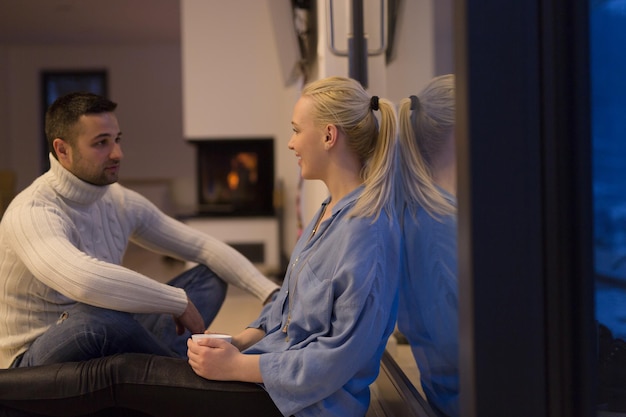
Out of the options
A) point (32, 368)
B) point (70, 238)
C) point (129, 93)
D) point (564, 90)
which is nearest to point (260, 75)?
point (70, 238)

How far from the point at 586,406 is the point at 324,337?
0.55 meters

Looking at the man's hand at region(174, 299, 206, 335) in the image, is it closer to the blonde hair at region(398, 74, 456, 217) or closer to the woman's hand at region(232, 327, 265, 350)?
the woman's hand at region(232, 327, 265, 350)

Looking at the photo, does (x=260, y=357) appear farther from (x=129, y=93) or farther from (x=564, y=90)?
(x=129, y=93)

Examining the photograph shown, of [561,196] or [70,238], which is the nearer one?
[561,196]

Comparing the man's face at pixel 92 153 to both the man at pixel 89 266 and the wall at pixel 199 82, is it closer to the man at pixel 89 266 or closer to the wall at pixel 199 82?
the man at pixel 89 266

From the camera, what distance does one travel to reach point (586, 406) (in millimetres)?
1334

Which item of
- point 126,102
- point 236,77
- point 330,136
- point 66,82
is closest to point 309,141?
point 330,136

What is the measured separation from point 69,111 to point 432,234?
1.14 meters

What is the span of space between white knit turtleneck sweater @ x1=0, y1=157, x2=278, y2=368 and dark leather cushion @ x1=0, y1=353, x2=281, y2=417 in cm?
21

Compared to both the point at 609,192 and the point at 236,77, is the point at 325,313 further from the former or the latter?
the point at 236,77

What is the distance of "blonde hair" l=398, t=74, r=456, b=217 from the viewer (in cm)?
168

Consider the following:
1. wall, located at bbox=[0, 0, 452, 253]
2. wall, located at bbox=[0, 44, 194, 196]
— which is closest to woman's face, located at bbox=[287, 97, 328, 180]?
wall, located at bbox=[0, 0, 452, 253]

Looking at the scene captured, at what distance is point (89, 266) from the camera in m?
1.99

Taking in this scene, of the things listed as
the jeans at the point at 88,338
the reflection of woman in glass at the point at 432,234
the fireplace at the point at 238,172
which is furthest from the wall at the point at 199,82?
the jeans at the point at 88,338
